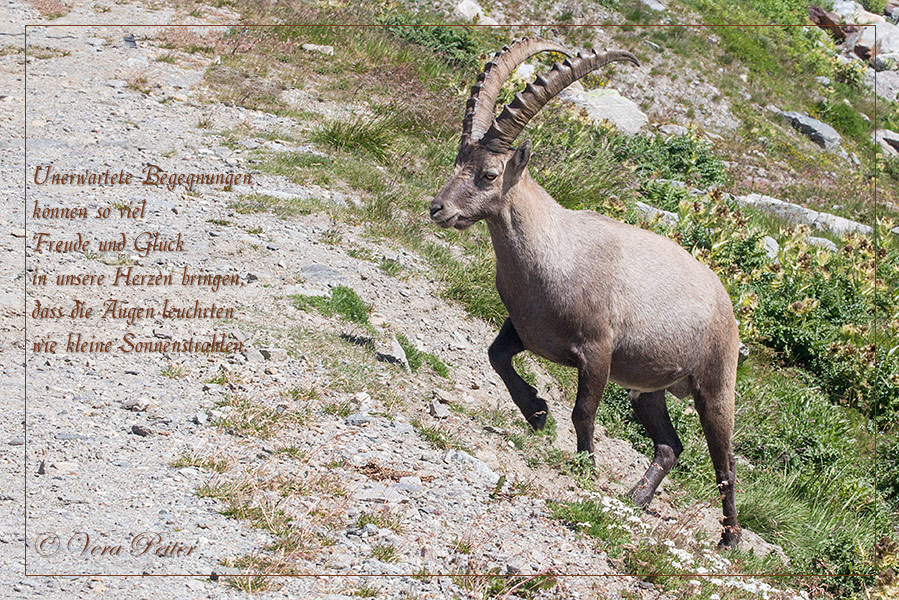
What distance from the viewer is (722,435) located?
8.22 m

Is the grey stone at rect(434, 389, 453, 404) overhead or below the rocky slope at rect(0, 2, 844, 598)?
below

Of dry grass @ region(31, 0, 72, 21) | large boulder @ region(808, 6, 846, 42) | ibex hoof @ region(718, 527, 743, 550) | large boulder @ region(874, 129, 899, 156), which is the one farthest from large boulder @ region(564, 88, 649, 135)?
large boulder @ region(808, 6, 846, 42)

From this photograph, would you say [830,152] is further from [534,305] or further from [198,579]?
[198,579]

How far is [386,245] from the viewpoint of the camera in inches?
442

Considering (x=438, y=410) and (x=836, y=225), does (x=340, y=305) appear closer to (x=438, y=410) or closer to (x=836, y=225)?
(x=438, y=410)

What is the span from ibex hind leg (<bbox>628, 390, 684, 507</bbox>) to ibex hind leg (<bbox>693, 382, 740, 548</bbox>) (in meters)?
0.34

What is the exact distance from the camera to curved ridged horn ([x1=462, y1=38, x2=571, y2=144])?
7312mm

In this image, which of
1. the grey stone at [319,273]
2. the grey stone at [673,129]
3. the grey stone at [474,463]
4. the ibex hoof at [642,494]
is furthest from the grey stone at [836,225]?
the grey stone at [474,463]

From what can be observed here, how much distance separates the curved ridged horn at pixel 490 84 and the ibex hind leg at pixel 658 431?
296 centimetres

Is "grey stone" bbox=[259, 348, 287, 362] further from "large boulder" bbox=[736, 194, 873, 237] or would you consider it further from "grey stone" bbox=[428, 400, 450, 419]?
"large boulder" bbox=[736, 194, 873, 237]

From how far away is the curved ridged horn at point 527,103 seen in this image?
7.01 m

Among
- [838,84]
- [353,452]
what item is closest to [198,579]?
[353,452]

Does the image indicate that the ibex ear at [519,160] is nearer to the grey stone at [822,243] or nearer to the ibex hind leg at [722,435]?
the ibex hind leg at [722,435]

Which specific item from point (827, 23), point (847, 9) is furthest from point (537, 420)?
point (847, 9)
